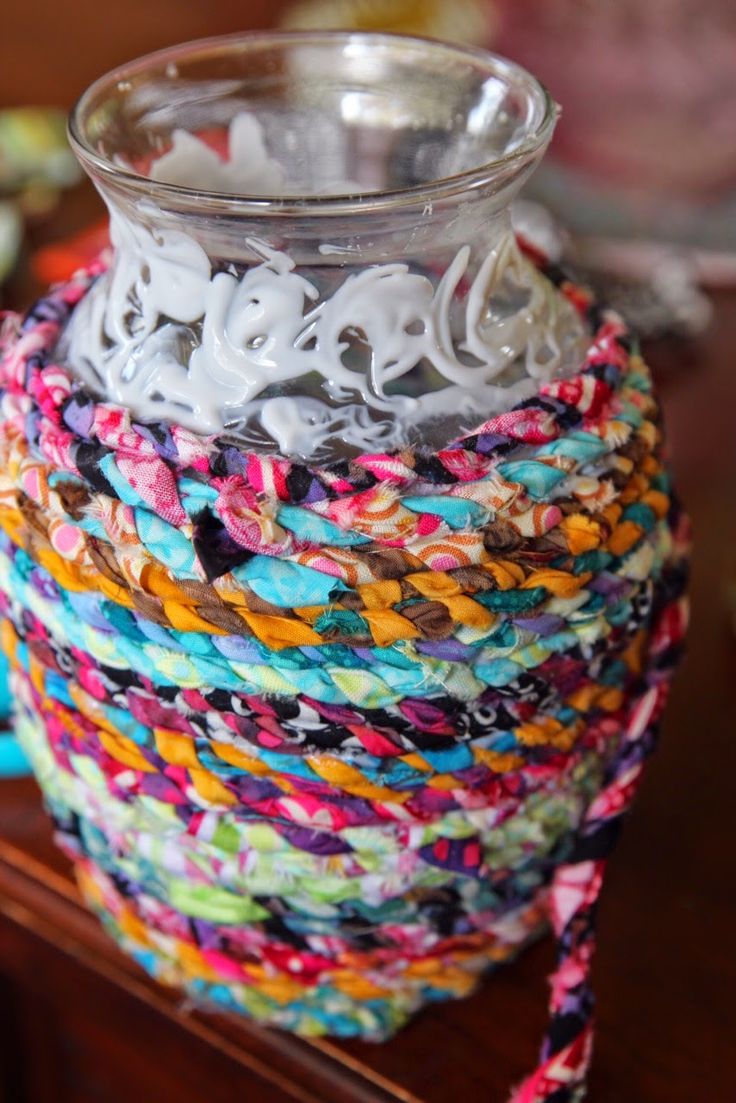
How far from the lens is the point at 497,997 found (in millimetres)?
418

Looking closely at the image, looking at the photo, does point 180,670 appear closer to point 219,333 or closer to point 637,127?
point 219,333

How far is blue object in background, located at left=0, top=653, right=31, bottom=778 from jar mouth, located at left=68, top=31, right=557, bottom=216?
0.26 m

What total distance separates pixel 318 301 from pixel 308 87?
131mm

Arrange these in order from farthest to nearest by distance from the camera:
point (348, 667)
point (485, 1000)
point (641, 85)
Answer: point (641, 85)
point (485, 1000)
point (348, 667)

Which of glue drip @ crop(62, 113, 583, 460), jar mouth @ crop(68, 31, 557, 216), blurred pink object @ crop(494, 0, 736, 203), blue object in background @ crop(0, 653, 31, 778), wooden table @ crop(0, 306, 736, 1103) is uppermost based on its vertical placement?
jar mouth @ crop(68, 31, 557, 216)

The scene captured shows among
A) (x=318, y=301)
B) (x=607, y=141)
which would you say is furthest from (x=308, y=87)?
(x=607, y=141)

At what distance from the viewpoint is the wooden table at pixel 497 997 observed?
400 millimetres

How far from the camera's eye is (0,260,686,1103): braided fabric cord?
0.92 ft

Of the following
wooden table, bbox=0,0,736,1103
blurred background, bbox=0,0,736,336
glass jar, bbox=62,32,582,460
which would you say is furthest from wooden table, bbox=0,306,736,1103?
blurred background, bbox=0,0,736,336

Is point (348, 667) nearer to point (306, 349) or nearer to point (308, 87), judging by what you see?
Answer: point (306, 349)

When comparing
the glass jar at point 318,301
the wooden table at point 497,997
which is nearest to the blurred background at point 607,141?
the wooden table at point 497,997

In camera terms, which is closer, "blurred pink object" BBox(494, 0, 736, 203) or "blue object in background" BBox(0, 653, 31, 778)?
"blue object in background" BBox(0, 653, 31, 778)

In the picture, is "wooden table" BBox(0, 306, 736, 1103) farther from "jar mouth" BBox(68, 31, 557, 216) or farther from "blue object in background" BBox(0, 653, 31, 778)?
"jar mouth" BBox(68, 31, 557, 216)

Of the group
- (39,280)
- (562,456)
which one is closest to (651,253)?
(39,280)
